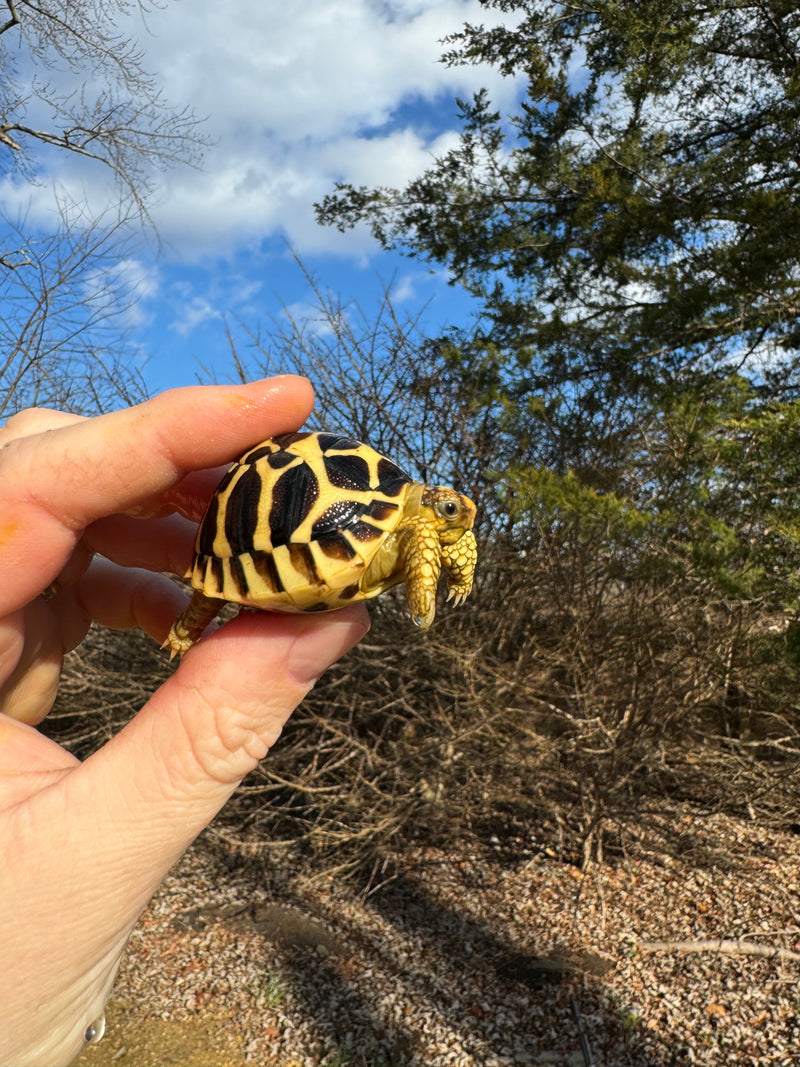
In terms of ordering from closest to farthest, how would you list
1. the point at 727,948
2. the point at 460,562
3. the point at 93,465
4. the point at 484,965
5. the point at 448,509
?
the point at 93,465
the point at 448,509
the point at 460,562
the point at 727,948
the point at 484,965

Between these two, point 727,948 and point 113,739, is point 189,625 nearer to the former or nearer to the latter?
point 113,739

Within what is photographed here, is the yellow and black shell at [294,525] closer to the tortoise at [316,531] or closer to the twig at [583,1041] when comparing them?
the tortoise at [316,531]

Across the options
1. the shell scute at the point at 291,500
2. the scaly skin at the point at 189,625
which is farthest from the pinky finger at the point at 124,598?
the shell scute at the point at 291,500

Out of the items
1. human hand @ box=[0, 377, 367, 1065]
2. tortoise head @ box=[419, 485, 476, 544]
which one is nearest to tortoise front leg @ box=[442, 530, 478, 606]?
tortoise head @ box=[419, 485, 476, 544]

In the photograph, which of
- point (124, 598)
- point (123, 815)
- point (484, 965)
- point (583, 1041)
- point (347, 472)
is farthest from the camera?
point (484, 965)

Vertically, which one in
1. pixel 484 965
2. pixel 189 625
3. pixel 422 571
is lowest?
pixel 484 965

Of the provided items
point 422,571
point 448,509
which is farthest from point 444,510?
point 422,571

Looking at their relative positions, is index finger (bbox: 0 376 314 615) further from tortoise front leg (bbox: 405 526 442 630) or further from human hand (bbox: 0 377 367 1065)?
tortoise front leg (bbox: 405 526 442 630)
